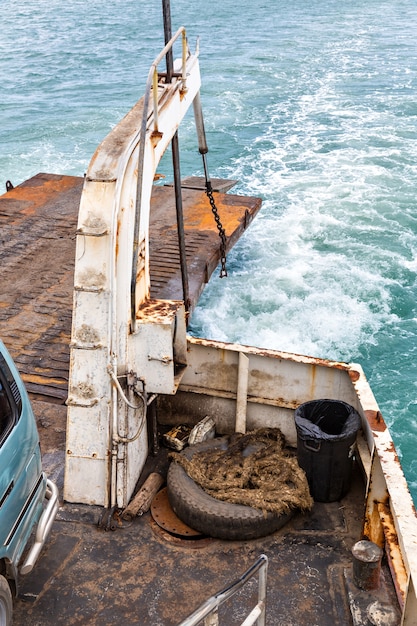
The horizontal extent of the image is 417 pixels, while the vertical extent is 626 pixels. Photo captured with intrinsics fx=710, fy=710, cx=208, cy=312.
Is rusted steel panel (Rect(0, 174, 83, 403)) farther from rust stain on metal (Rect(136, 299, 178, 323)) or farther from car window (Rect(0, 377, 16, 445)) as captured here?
car window (Rect(0, 377, 16, 445))

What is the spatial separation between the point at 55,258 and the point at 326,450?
724 cm

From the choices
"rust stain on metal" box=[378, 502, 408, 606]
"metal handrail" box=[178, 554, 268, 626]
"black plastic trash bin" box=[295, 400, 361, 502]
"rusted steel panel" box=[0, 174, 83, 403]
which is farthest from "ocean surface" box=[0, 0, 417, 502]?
"metal handrail" box=[178, 554, 268, 626]

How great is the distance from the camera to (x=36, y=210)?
13500 mm

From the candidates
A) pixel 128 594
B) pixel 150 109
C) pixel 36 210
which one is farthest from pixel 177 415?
pixel 36 210

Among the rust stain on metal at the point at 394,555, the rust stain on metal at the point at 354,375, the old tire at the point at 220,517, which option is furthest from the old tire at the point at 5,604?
the rust stain on metal at the point at 354,375

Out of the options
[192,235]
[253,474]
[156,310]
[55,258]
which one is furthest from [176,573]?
[192,235]

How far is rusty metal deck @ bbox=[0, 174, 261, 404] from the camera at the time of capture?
343 inches

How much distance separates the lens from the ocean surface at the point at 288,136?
1413 cm

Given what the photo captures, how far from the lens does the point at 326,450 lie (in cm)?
555

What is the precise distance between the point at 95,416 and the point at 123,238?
1.37m

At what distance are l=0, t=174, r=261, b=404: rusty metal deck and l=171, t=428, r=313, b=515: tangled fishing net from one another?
2219 mm

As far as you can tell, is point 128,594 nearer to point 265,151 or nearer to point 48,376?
point 48,376

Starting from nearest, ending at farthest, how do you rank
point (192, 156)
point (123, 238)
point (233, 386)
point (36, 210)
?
point (123, 238) < point (233, 386) < point (36, 210) < point (192, 156)

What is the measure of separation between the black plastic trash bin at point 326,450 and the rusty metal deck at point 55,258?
2903 millimetres
